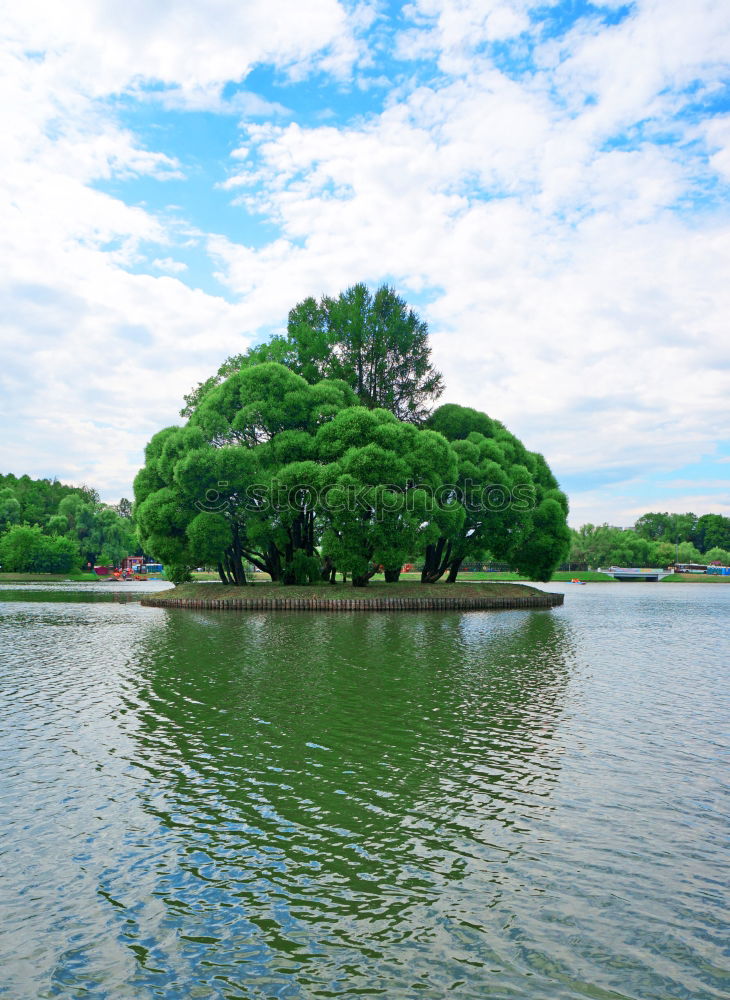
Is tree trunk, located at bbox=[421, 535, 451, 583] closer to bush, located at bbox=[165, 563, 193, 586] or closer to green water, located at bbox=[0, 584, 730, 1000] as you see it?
bush, located at bbox=[165, 563, 193, 586]

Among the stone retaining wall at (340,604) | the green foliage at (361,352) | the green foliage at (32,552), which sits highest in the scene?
the green foliage at (361,352)

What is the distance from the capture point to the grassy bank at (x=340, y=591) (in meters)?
47.3

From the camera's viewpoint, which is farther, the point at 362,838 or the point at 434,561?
the point at 434,561

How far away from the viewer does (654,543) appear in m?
163

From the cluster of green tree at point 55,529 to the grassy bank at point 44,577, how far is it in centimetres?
95

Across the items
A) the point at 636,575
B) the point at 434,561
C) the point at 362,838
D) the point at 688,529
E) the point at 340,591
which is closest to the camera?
the point at 362,838

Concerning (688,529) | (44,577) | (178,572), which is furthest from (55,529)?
(688,529)

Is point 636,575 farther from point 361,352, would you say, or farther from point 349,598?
point 349,598

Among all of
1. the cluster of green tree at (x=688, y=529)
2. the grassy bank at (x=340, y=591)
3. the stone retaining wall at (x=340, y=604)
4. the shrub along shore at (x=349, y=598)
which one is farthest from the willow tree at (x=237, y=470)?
the cluster of green tree at (x=688, y=529)

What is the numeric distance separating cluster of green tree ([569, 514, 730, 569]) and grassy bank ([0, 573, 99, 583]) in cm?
9375

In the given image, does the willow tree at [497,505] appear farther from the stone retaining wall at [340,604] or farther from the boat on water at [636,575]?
the boat on water at [636,575]

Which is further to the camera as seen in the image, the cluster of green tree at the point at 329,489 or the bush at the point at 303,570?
the bush at the point at 303,570

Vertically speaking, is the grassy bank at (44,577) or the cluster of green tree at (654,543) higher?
the cluster of green tree at (654,543)

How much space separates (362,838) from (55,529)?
120 metres
